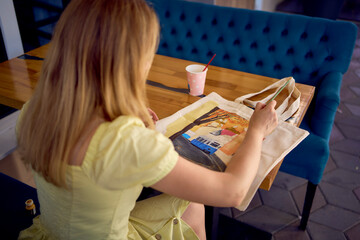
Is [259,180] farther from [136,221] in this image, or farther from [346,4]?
[346,4]

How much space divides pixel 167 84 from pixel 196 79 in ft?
0.68

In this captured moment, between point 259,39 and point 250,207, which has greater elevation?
point 259,39

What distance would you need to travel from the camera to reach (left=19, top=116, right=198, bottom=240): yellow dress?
73 centimetres

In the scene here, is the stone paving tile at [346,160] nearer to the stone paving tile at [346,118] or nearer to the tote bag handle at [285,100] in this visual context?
the stone paving tile at [346,118]

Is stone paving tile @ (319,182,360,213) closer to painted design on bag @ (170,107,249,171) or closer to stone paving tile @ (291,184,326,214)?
stone paving tile @ (291,184,326,214)

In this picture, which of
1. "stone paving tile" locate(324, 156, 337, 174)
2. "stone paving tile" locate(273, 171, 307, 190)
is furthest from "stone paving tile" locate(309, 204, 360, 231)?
"stone paving tile" locate(324, 156, 337, 174)

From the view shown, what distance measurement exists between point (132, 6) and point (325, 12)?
4.67 m

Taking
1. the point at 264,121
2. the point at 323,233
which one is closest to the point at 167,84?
the point at 264,121

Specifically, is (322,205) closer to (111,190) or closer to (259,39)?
(259,39)

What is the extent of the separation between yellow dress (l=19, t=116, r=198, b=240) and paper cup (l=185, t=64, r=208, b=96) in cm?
53

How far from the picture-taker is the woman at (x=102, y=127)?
2.40ft

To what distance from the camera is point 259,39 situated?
2080mm

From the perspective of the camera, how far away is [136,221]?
1101mm

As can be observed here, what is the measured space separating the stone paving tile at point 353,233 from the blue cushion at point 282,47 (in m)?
0.40
